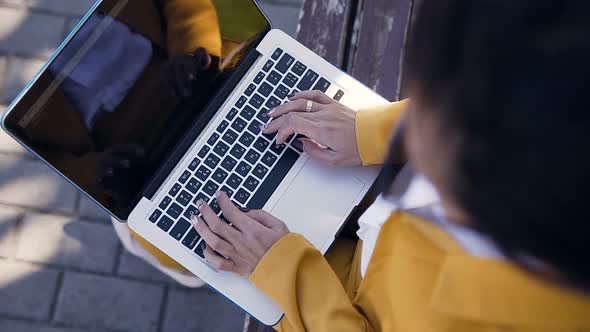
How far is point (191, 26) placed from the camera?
120 centimetres

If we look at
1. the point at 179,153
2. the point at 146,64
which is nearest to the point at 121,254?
the point at 179,153

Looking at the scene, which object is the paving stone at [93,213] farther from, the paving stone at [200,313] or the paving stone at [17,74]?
the paving stone at [17,74]

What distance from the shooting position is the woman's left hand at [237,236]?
3.73 feet

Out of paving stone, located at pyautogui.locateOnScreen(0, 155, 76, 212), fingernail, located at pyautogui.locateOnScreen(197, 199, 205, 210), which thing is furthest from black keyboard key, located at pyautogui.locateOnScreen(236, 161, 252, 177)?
paving stone, located at pyautogui.locateOnScreen(0, 155, 76, 212)

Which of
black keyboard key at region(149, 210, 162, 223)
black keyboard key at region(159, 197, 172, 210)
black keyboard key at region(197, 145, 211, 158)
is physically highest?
black keyboard key at region(197, 145, 211, 158)

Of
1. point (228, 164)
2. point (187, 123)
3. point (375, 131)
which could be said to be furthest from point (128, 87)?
point (375, 131)

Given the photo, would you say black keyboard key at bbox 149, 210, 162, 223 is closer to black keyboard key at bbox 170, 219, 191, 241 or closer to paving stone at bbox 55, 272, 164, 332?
black keyboard key at bbox 170, 219, 191, 241

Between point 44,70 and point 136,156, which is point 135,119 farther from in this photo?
point 44,70

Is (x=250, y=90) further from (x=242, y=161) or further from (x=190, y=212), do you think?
(x=190, y=212)

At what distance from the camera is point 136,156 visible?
3.99 feet

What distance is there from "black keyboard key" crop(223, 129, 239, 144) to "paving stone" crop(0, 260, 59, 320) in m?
0.98

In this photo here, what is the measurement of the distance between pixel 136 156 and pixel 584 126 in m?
0.91

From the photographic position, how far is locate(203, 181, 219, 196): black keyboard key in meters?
1.25

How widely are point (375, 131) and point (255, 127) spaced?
27cm
